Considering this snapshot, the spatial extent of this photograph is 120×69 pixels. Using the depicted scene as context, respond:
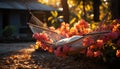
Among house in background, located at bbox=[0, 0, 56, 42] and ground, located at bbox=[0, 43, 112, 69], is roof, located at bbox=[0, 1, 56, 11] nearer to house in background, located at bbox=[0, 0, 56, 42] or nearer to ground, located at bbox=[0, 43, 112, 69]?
house in background, located at bbox=[0, 0, 56, 42]

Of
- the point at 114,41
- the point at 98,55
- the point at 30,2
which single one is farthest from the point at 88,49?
the point at 30,2

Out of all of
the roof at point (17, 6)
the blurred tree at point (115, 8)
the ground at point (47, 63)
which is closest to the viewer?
the ground at point (47, 63)

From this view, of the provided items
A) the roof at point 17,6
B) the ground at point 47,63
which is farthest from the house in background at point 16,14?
the ground at point 47,63

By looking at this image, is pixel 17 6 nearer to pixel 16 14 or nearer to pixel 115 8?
pixel 16 14

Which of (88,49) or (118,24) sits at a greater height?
(118,24)

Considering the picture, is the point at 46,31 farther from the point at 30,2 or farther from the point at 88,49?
the point at 30,2

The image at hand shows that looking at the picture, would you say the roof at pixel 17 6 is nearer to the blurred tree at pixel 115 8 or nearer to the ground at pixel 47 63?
the blurred tree at pixel 115 8

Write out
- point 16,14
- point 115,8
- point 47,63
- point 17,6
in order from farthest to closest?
1. point 16,14
2. point 17,6
3. point 115,8
4. point 47,63

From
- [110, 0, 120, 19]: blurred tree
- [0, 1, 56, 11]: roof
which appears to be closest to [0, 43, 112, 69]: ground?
[110, 0, 120, 19]: blurred tree

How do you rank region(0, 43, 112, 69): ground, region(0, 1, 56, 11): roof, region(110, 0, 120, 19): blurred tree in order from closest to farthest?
1. region(0, 43, 112, 69): ground
2. region(110, 0, 120, 19): blurred tree
3. region(0, 1, 56, 11): roof

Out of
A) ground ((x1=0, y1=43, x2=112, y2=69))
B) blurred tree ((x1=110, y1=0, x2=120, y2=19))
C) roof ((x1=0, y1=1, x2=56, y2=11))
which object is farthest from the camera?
roof ((x1=0, y1=1, x2=56, y2=11))

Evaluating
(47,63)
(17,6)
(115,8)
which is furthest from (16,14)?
(47,63)
